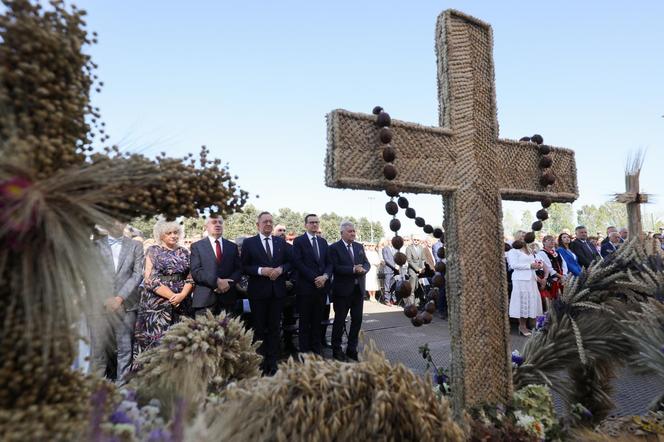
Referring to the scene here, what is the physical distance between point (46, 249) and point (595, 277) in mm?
3177

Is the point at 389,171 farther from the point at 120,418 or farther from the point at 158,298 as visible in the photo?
the point at 158,298

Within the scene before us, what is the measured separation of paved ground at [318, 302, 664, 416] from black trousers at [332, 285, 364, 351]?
45 centimetres

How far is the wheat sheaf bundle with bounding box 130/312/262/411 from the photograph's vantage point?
1.62m

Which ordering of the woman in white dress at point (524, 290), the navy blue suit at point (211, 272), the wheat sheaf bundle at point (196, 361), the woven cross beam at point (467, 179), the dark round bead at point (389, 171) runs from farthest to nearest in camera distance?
the woman in white dress at point (524, 290) < the navy blue suit at point (211, 272) < the woven cross beam at point (467, 179) < the dark round bead at point (389, 171) < the wheat sheaf bundle at point (196, 361)

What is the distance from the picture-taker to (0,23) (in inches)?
38.6

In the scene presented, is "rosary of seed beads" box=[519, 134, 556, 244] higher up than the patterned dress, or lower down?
higher up

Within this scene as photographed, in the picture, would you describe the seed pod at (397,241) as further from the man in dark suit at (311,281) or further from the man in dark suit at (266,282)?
the man in dark suit at (311,281)

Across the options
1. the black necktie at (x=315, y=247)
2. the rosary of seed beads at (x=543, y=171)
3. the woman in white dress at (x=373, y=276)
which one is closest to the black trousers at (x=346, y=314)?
the black necktie at (x=315, y=247)

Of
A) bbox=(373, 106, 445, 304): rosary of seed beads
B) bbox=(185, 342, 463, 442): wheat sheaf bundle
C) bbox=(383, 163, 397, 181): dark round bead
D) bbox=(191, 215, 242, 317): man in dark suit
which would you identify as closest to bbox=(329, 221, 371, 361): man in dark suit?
bbox=(191, 215, 242, 317): man in dark suit

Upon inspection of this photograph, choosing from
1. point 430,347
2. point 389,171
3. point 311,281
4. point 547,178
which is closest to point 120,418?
point 389,171

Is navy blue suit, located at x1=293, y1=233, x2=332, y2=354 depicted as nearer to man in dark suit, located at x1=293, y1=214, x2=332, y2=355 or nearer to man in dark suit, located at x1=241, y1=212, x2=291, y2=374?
man in dark suit, located at x1=293, y1=214, x2=332, y2=355

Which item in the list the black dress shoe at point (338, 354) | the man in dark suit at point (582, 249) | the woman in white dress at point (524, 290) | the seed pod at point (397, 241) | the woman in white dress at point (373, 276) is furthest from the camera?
the woman in white dress at point (373, 276)

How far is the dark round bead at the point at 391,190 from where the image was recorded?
2461 mm

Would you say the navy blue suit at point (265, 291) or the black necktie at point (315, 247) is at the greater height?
the black necktie at point (315, 247)
